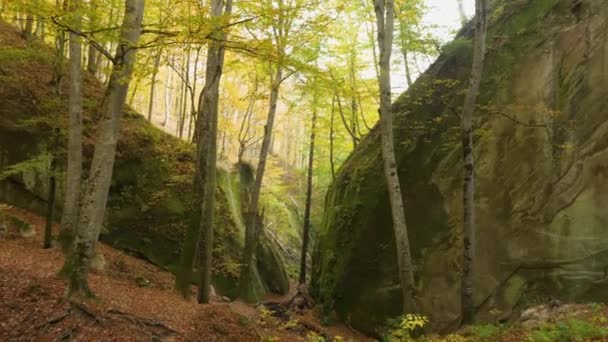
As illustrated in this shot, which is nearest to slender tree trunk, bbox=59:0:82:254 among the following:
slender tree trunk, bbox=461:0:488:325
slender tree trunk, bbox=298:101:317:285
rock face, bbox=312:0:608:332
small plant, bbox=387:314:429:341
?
small plant, bbox=387:314:429:341

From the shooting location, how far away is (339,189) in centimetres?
1597

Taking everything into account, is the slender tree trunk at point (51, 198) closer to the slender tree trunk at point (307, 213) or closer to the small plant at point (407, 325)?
the small plant at point (407, 325)

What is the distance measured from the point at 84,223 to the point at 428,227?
30.3 feet

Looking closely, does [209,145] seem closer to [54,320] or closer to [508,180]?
[54,320]

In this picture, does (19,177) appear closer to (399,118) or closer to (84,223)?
(84,223)

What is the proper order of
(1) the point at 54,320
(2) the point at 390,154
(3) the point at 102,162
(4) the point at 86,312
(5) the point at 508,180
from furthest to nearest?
1. (5) the point at 508,180
2. (2) the point at 390,154
3. (3) the point at 102,162
4. (4) the point at 86,312
5. (1) the point at 54,320

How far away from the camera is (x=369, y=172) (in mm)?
13781

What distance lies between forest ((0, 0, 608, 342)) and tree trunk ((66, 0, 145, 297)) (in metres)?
0.03

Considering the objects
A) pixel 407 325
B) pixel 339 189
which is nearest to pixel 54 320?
pixel 407 325

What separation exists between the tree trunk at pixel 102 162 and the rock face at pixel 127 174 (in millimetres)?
4632

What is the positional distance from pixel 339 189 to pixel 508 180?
6.65 meters

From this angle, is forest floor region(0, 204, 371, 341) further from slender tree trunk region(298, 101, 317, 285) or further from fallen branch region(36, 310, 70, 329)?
slender tree trunk region(298, 101, 317, 285)

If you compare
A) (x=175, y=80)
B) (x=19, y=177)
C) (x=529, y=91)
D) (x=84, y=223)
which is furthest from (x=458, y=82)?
(x=175, y=80)

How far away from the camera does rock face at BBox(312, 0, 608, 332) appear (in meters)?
9.88
